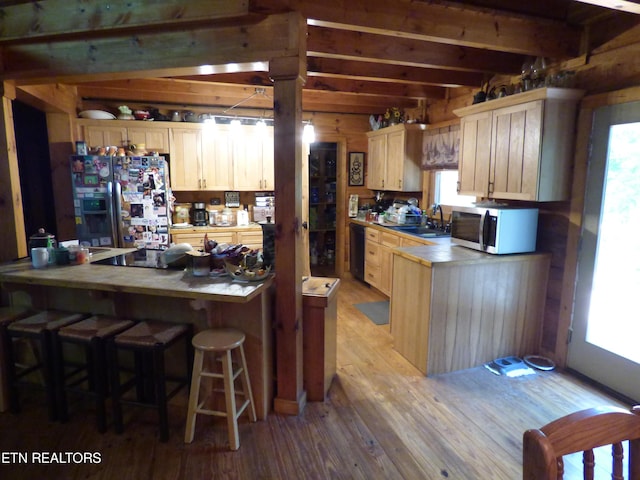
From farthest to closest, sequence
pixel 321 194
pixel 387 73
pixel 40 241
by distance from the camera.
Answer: pixel 321 194
pixel 387 73
pixel 40 241

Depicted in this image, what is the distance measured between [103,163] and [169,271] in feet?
8.01

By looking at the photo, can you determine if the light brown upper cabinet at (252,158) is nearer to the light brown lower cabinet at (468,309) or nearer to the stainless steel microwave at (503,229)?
the light brown lower cabinet at (468,309)

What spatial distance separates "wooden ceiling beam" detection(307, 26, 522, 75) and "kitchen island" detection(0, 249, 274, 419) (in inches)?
73.0

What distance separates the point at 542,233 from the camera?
324cm

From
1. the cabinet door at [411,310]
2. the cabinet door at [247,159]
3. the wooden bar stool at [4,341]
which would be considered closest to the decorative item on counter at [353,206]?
the cabinet door at [247,159]

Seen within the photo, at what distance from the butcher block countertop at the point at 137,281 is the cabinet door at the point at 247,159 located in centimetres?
277

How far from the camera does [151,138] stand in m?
4.77

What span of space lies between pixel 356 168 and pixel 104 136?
335 centimetres

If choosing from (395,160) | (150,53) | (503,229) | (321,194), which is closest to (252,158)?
(321,194)

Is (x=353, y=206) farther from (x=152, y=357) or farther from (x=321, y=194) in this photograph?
(x=152, y=357)

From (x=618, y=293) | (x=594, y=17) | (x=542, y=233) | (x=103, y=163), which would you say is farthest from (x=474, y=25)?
(x=103, y=163)

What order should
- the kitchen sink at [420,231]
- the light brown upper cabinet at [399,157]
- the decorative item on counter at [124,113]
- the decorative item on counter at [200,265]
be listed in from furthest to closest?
1. the light brown upper cabinet at [399,157]
2. the decorative item on counter at [124,113]
3. the kitchen sink at [420,231]
4. the decorative item on counter at [200,265]

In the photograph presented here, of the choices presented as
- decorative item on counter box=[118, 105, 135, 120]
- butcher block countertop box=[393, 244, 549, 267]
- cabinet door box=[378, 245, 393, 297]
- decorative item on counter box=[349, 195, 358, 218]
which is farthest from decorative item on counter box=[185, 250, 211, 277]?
decorative item on counter box=[349, 195, 358, 218]

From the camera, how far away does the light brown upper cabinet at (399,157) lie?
4.82m
